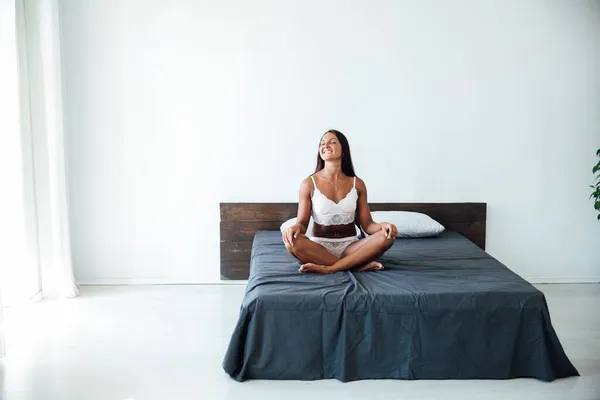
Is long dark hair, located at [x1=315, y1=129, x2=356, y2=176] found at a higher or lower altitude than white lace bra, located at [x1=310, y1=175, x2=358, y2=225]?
higher

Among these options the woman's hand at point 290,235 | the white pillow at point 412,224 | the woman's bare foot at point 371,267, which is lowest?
the woman's bare foot at point 371,267

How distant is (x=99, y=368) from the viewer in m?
3.30

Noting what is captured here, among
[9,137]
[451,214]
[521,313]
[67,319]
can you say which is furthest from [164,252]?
[521,313]

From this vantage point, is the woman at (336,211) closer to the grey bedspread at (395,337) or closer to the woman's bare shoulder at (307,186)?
the woman's bare shoulder at (307,186)

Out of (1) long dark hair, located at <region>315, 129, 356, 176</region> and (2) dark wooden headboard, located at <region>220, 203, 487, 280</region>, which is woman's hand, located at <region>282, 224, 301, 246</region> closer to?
(1) long dark hair, located at <region>315, 129, 356, 176</region>

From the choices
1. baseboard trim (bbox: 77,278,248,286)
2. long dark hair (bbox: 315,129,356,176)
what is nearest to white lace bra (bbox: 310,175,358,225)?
long dark hair (bbox: 315,129,356,176)

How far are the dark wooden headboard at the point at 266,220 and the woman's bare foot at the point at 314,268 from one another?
4.59 feet

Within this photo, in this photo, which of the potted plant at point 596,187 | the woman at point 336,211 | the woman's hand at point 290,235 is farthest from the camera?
the potted plant at point 596,187

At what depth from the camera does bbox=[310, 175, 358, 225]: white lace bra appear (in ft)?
12.3

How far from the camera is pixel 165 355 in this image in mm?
3480

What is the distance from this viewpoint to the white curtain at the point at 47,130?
4375 millimetres

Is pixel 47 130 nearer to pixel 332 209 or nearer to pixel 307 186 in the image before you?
pixel 307 186

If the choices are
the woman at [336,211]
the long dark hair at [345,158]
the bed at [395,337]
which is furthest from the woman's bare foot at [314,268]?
the long dark hair at [345,158]

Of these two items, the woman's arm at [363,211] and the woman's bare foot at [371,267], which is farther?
the woman's arm at [363,211]
